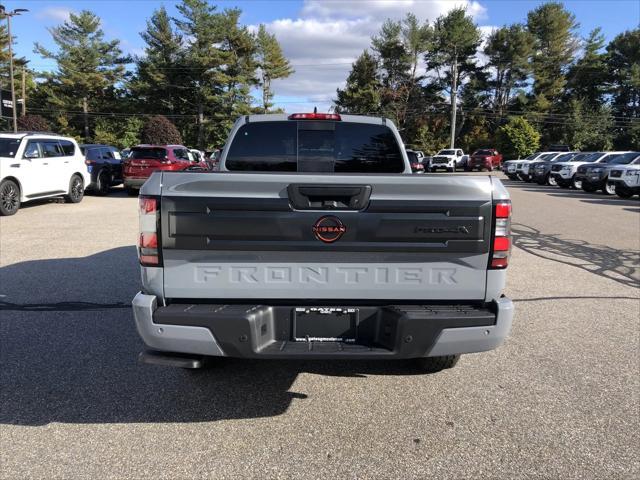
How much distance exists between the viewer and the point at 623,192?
20266 mm

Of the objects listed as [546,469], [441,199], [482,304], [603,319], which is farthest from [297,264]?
[603,319]

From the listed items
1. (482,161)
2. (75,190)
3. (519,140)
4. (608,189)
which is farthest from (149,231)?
(519,140)

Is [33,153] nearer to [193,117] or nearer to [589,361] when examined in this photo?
[589,361]

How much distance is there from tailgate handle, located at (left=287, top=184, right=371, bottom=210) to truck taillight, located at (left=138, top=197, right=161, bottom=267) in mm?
774

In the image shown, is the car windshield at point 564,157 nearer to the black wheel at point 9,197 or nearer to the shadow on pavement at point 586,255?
the shadow on pavement at point 586,255

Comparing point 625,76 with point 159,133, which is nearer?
point 159,133

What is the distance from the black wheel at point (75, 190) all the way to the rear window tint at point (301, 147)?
40.3 feet

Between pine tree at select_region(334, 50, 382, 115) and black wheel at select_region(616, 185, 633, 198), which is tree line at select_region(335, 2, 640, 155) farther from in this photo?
black wheel at select_region(616, 185, 633, 198)

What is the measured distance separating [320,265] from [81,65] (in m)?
65.4

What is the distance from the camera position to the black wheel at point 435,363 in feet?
12.9

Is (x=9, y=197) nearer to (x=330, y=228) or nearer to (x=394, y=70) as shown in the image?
(x=330, y=228)

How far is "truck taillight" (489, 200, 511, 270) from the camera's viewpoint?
3047mm

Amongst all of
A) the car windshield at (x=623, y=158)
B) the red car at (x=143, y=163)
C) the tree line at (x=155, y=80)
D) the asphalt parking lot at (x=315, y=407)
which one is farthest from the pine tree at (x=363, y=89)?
the asphalt parking lot at (x=315, y=407)

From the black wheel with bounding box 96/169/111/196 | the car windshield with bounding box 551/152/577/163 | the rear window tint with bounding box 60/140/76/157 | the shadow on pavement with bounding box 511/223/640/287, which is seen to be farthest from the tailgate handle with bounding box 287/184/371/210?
the car windshield with bounding box 551/152/577/163
